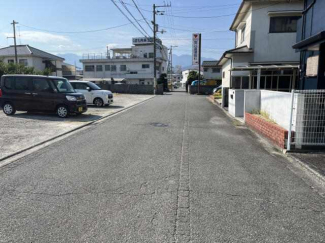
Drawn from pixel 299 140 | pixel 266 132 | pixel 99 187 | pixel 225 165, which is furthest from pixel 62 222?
pixel 266 132

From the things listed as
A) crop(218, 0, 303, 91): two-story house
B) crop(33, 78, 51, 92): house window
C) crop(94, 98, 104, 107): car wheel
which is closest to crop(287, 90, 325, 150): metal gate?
crop(33, 78, 51, 92): house window

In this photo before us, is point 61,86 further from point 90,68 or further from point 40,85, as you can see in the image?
point 90,68

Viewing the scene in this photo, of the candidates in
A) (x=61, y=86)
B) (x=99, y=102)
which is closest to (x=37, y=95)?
(x=61, y=86)

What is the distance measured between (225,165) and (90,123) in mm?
6515

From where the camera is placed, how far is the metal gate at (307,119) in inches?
220

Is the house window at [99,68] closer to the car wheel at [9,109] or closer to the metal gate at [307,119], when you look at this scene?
the car wheel at [9,109]

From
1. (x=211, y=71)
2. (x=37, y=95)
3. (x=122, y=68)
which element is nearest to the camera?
(x=37, y=95)

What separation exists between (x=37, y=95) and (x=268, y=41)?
47.8 ft

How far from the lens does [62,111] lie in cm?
1088

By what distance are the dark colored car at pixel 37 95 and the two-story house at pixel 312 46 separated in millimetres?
9158

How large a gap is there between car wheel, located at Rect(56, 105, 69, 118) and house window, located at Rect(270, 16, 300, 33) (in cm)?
1412

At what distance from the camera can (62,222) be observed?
2.90 m

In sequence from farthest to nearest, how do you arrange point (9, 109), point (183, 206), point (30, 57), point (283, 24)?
point (30, 57) < point (283, 24) < point (9, 109) < point (183, 206)

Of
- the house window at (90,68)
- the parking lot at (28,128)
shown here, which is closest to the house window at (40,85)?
the parking lot at (28,128)
